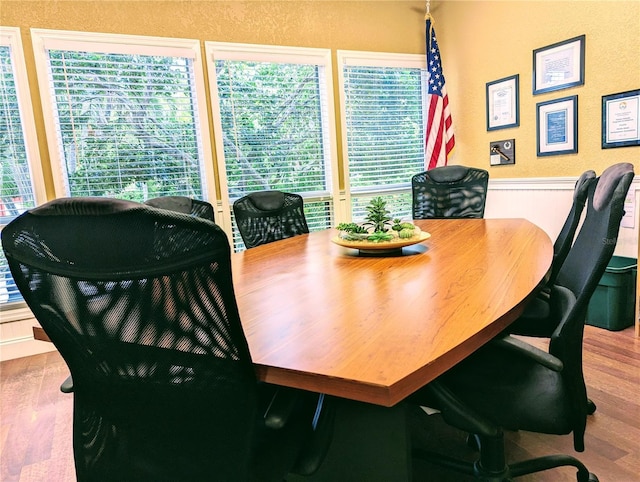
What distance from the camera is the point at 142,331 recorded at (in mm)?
810

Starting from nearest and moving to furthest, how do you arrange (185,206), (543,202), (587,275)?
(587,275)
(185,206)
(543,202)

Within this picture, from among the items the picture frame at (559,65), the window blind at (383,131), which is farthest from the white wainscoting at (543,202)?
the window blind at (383,131)

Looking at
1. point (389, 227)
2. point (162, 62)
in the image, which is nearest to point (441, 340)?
point (389, 227)

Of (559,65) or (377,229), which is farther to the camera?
(559,65)

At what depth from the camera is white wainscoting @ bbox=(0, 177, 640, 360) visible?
3072 millimetres

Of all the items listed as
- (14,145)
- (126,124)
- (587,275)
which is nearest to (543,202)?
(587,275)

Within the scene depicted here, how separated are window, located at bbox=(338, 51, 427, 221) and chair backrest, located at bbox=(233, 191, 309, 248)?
1549 millimetres

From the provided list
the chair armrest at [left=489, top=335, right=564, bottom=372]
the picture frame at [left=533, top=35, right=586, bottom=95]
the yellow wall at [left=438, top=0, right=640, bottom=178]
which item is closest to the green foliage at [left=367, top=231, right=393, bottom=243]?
the chair armrest at [left=489, top=335, right=564, bottom=372]

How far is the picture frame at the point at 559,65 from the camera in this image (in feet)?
10.7

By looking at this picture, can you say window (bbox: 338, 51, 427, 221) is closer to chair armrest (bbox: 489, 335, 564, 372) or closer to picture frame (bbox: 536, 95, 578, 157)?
picture frame (bbox: 536, 95, 578, 157)

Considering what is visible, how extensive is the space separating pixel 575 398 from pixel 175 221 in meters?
1.08

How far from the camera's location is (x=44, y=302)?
847 mm

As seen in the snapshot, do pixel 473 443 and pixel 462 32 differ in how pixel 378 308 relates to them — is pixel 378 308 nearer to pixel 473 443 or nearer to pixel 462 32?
pixel 473 443

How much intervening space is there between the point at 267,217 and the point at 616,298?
2.37 metres
